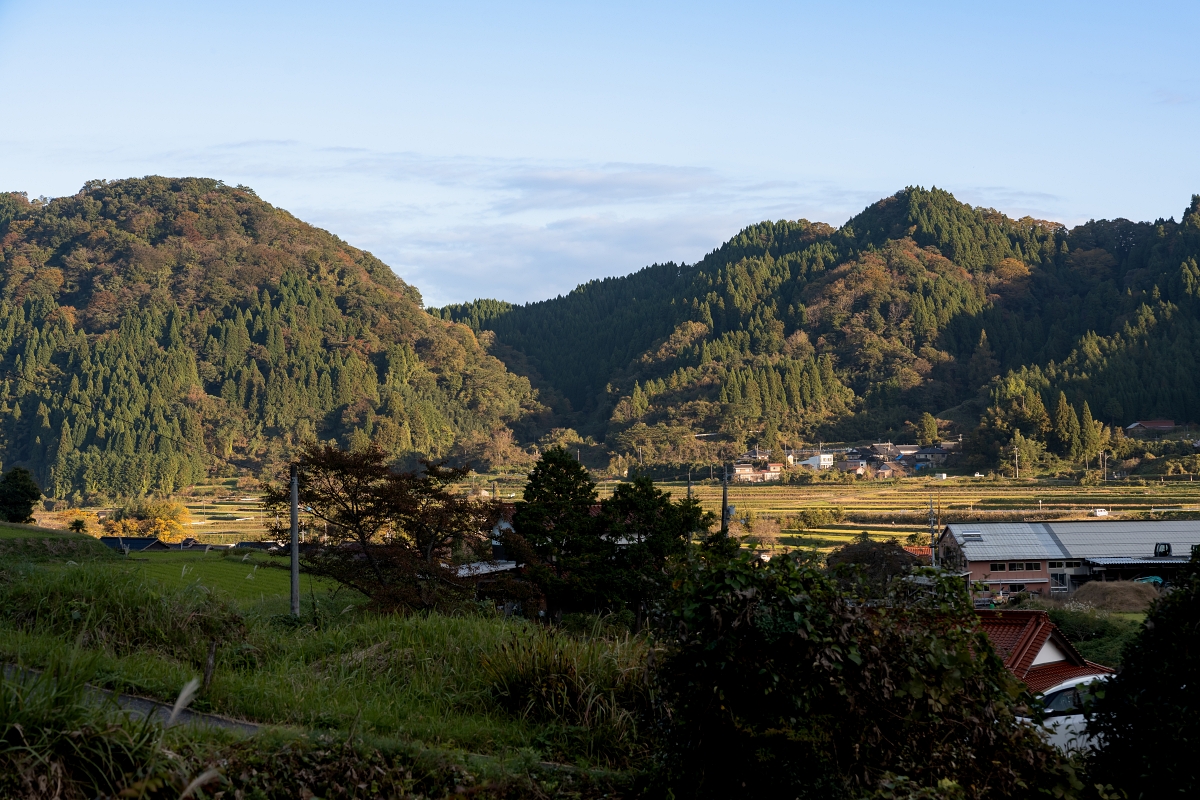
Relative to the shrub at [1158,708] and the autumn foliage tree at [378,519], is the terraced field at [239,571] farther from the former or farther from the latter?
the shrub at [1158,708]

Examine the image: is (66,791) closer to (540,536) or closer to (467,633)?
(467,633)

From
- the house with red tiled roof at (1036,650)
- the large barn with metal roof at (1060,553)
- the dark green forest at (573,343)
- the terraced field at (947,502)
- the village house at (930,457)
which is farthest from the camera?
the dark green forest at (573,343)

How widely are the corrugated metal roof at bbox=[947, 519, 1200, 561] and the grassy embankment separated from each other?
27.8 metres

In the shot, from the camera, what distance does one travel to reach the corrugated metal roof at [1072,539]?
3200 cm

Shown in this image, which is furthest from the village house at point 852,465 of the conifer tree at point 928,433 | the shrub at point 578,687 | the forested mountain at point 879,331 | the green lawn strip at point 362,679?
the shrub at point 578,687

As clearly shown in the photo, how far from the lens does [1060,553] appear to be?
3228 cm

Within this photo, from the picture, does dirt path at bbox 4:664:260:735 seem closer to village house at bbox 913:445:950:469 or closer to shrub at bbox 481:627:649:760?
shrub at bbox 481:627:649:760

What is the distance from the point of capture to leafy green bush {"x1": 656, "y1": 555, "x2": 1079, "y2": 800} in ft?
11.6

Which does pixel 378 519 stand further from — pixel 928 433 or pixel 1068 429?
pixel 928 433

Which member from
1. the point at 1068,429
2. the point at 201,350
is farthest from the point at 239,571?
the point at 201,350

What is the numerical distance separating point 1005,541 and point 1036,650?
24446 mm

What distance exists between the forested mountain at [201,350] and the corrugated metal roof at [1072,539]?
61251 millimetres

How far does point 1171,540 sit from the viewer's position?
109 ft

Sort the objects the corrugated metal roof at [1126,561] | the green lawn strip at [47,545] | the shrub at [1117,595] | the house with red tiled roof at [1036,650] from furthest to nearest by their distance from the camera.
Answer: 1. the corrugated metal roof at [1126,561]
2. the shrub at [1117,595]
3. the green lawn strip at [47,545]
4. the house with red tiled roof at [1036,650]
